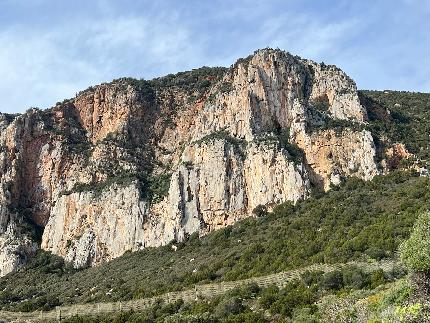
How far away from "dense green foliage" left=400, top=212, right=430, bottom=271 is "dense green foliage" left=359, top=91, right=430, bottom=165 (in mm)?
58746

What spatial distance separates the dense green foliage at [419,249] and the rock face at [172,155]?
189 ft

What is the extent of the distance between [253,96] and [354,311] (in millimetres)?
74833

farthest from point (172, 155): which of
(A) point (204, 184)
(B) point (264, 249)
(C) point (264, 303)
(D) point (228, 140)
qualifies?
(C) point (264, 303)

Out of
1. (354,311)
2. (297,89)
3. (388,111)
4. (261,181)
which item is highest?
(297,89)

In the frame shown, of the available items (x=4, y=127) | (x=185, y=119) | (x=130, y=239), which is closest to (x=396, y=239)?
(x=130, y=239)

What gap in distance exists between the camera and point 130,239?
91.9m

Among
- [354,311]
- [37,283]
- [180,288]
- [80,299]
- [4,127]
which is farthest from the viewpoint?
[4,127]

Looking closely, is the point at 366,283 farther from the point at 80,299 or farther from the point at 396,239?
the point at 80,299

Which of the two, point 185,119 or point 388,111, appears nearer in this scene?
point 388,111

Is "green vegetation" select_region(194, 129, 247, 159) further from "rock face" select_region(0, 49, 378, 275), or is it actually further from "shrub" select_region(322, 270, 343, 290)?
"shrub" select_region(322, 270, 343, 290)

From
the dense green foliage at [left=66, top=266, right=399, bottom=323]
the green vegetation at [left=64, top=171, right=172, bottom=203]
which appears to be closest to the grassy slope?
the dense green foliage at [left=66, top=266, right=399, bottom=323]

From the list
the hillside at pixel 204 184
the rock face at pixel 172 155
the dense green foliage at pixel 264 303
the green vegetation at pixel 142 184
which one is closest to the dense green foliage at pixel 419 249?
the dense green foliage at pixel 264 303

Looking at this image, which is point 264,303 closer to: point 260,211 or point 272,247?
point 272,247

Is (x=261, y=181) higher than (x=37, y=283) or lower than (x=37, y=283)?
higher
